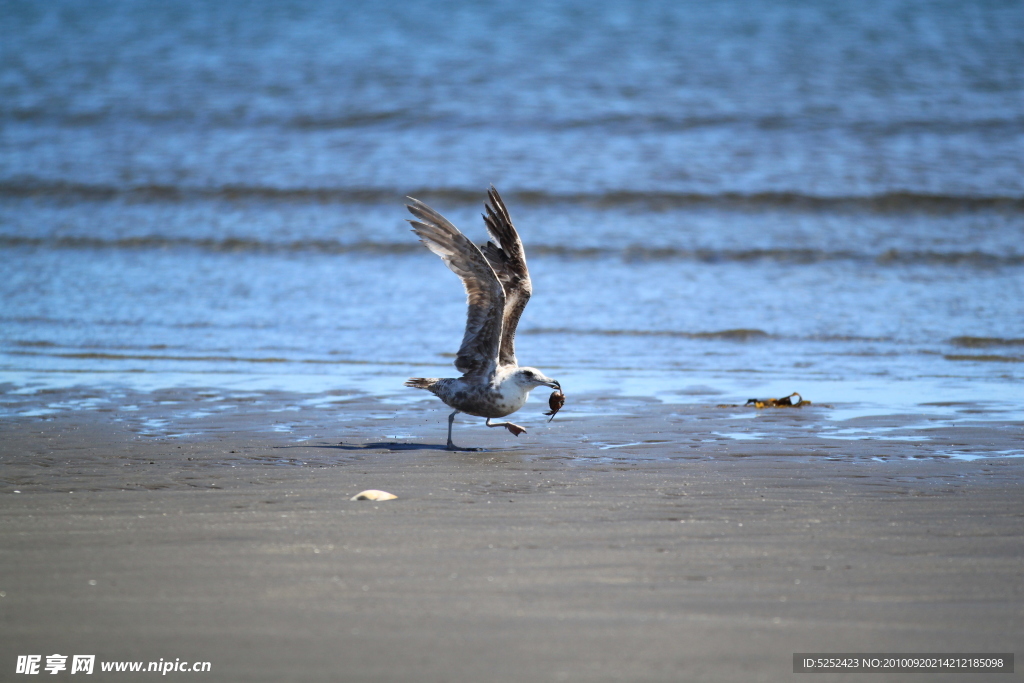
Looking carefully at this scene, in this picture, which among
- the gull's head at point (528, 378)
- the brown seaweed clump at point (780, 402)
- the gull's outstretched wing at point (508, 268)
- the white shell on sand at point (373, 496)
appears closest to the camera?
the white shell on sand at point (373, 496)

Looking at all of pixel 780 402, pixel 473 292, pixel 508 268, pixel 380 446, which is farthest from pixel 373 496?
pixel 780 402

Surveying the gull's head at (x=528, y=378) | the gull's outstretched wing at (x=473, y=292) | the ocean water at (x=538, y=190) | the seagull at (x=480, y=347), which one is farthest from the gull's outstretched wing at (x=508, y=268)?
the ocean water at (x=538, y=190)

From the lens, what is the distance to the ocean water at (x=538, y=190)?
9805 mm

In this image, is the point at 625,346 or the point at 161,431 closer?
the point at 161,431

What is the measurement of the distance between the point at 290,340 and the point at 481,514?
6384 millimetres

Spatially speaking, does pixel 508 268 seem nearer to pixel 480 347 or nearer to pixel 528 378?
pixel 480 347

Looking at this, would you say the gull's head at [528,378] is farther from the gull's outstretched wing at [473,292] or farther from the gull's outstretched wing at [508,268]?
the gull's outstretched wing at [508,268]

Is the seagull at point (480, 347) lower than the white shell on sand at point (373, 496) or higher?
higher

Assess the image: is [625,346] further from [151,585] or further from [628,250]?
[151,585]

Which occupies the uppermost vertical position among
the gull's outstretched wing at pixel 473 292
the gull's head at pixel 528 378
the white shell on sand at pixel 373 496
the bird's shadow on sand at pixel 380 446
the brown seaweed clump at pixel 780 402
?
the gull's outstretched wing at pixel 473 292

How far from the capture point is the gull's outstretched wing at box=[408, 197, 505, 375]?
21.8 ft

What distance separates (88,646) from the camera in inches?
117

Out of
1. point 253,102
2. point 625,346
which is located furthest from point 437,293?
point 253,102

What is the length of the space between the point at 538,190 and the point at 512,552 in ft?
47.2
